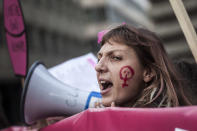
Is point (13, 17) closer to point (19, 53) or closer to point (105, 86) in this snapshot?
point (19, 53)

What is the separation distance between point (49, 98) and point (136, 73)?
34.3 inches

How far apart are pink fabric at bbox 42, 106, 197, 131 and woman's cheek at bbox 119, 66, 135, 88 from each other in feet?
0.79

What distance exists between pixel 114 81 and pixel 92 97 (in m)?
0.70

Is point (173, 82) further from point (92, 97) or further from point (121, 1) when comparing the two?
point (121, 1)

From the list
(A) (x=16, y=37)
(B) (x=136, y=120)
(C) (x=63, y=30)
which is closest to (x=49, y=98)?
(A) (x=16, y=37)

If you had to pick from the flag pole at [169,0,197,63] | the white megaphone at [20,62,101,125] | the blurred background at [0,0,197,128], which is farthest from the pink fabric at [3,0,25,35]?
the blurred background at [0,0,197,128]

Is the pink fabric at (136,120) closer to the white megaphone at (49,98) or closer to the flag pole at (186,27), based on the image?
the flag pole at (186,27)

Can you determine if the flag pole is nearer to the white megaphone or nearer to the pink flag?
the white megaphone

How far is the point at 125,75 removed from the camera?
1.88m

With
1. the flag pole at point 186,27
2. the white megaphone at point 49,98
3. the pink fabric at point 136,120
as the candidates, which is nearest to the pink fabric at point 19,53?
the white megaphone at point 49,98

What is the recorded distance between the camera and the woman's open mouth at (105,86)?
6.27 ft

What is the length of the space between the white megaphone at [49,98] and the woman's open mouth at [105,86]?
60 cm

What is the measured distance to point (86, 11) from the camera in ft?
114

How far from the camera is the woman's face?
74.6 inches
